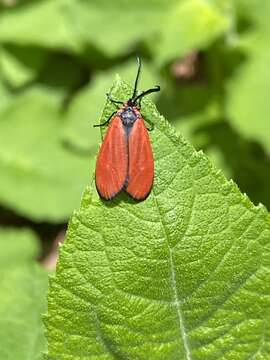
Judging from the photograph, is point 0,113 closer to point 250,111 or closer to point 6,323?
point 250,111

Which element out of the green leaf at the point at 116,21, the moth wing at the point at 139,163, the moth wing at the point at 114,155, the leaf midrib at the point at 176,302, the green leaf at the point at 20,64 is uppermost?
the green leaf at the point at 20,64

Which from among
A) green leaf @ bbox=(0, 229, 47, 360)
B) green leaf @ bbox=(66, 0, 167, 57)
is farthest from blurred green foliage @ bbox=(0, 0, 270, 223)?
green leaf @ bbox=(0, 229, 47, 360)

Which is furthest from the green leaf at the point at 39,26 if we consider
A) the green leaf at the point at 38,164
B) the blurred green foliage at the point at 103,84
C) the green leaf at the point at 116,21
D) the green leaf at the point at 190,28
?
the green leaf at the point at 190,28

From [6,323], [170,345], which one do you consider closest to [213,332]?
[170,345]

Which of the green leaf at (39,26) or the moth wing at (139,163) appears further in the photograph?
the green leaf at (39,26)

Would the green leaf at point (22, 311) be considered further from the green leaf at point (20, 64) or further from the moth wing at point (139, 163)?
the green leaf at point (20, 64)

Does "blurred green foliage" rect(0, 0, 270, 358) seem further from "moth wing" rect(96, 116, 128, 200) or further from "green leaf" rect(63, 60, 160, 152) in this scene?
"moth wing" rect(96, 116, 128, 200)

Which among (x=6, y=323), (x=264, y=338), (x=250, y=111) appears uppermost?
(x=250, y=111)
